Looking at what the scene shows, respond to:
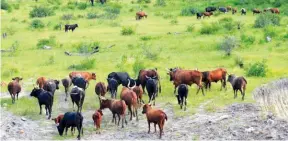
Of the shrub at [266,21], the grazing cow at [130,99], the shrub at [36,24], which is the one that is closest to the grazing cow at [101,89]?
the grazing cow at [130,99]

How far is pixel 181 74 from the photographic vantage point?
19.9 metres

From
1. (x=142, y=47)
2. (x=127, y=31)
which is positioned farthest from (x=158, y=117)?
(x=127, y=31)

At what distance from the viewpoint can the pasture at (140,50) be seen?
1969 cm

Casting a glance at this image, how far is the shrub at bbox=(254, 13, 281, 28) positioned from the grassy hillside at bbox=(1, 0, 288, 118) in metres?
0.45

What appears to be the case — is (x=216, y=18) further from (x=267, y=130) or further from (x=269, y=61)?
(x=267, y=130)

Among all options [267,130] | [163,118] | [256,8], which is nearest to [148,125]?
[163,118]

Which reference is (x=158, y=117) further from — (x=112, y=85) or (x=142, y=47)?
(x=142, y=47)

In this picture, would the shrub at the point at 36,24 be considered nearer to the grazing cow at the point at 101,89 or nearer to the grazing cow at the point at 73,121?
the grazing cow at the point at 101,89

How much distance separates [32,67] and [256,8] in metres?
21.0

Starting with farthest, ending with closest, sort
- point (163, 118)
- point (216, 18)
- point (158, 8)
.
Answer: point (158, 8) < point (216, 18) < point (163, 118)

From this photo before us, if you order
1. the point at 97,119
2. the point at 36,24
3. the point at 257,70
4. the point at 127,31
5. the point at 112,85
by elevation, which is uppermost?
the point at 36,24

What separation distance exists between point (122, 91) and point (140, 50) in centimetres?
1028

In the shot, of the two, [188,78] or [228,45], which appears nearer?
[188,78]

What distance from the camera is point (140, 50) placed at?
90.8 ft
